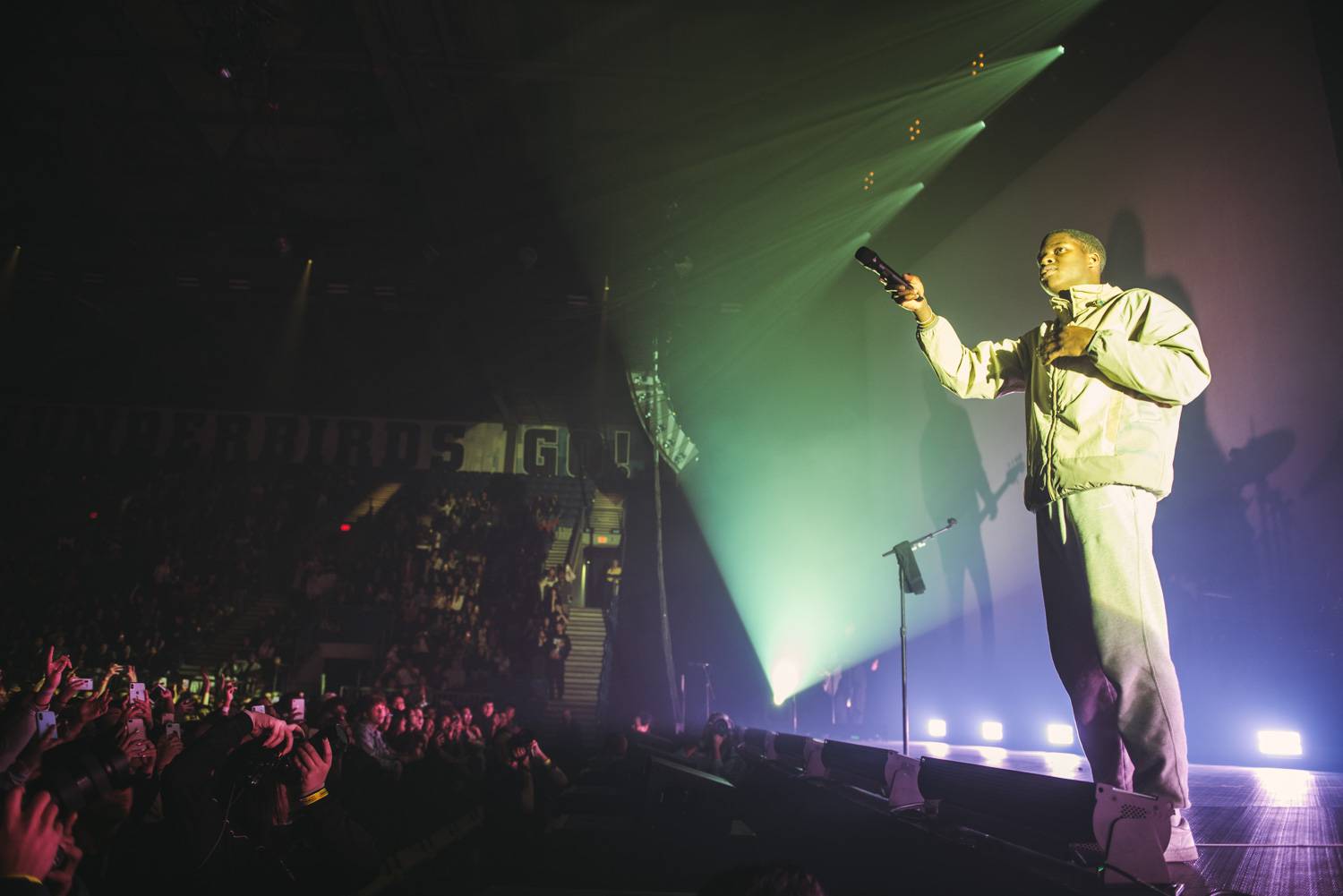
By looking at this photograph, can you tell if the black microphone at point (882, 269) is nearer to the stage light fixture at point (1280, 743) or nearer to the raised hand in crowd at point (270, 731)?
the raised hand in crowd at point (270, 731)

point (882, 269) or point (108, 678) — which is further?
point (108, 678)

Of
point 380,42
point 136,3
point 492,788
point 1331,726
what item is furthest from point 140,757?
point 136,3

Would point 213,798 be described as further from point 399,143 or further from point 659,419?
point 659,419

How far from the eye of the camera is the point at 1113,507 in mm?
1981

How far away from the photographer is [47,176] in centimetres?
1024

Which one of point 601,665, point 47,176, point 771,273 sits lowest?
point 601,665

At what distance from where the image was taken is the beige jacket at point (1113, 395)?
6.45 ft

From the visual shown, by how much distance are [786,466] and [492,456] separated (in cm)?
676

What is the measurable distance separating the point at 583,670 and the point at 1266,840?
13900mm

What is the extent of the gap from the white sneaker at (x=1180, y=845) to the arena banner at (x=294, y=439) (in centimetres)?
1311

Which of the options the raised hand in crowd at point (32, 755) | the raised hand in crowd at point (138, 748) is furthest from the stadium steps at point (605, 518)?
the raised hand in crowd at point (32, 755)

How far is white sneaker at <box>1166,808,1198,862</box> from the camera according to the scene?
5.11ft

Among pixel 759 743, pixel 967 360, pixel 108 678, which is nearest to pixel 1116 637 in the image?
pixel 967 360

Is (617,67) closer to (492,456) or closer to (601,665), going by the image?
(492,456)
